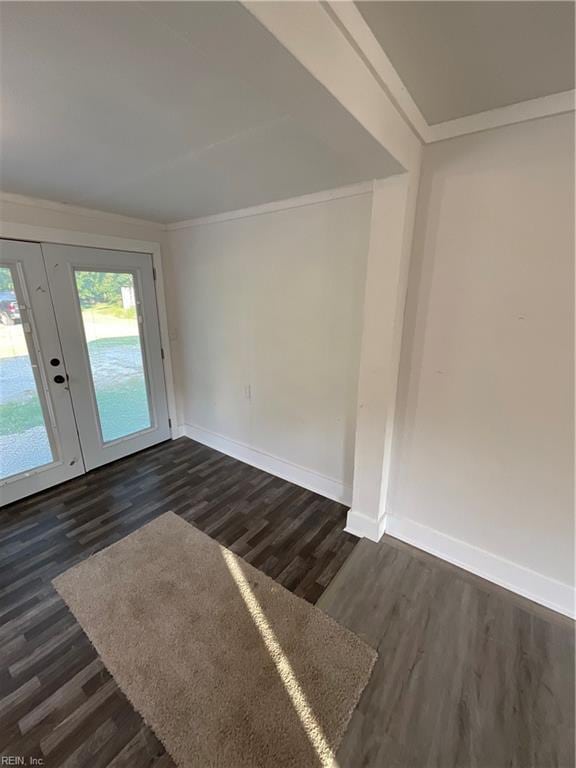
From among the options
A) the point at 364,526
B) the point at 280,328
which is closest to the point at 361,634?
the point at 364,526

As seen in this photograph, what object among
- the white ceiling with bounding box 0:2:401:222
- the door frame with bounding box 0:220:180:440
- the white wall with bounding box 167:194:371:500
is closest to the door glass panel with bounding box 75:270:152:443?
the door frame with bounding box 0:220:180:440

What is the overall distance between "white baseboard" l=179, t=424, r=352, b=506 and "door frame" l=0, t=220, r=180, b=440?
1.32 ft

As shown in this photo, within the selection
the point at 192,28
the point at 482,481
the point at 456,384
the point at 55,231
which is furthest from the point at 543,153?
the point at 55,231

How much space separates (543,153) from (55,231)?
3.17m

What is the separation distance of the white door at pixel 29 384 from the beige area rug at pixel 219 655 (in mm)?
1144

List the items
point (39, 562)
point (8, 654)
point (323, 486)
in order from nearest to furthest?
point (8, 654), point (39, 562), point (323, 486)

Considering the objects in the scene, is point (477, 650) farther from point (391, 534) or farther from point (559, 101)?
point (559, 101)

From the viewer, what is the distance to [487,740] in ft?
3.81

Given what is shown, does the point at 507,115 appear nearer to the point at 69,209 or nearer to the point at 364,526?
the point at 364,526

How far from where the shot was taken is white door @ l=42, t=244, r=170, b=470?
2650 millimetres

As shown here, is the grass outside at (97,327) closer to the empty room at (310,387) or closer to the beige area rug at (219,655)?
the empty room at (310,387)

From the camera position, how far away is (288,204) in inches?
89.9

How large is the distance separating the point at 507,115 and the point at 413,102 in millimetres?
431

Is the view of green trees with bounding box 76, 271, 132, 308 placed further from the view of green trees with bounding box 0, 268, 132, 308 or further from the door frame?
the door frame
